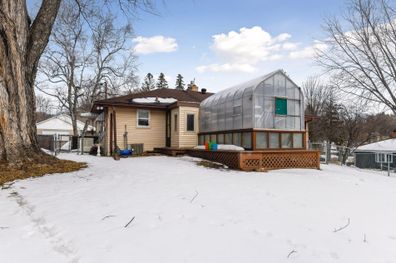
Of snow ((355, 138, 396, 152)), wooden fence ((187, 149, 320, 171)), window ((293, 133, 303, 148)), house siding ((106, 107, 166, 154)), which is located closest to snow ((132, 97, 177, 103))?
house siding ((106, 107, 166, 154))

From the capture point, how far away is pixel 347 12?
17.1m

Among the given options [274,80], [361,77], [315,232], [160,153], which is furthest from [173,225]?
[361,77]

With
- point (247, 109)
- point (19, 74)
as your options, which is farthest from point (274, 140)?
point (19, 74)

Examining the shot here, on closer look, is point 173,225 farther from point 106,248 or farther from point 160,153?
point 160,153

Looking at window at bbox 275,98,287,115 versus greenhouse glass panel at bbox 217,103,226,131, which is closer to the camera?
window at bbox 275,98,287,115

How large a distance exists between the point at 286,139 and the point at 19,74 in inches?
378

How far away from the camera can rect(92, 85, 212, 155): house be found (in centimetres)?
1405

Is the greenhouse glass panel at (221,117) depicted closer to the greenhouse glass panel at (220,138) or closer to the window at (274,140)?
the greenhouse glass panel at (220,138)

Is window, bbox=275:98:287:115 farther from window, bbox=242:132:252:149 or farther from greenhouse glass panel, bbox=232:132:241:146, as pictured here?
greenhouse glass panel, bbox=232:132:241:146

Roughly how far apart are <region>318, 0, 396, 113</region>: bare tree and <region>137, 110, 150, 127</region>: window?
1201cm

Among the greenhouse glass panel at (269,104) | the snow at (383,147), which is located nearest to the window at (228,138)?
the greenhouse glass panel at (269,104)

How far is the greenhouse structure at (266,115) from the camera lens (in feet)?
34.3

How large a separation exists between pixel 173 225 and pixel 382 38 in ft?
61.8

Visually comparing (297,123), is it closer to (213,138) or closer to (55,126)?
(213,138)
